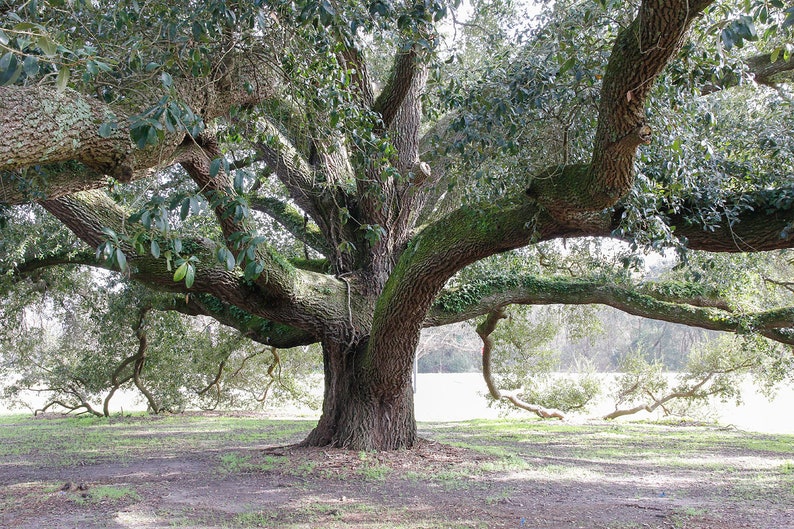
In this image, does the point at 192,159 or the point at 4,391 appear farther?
the point at 4,391

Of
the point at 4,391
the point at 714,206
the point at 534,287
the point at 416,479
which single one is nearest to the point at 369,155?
the point at 714,206

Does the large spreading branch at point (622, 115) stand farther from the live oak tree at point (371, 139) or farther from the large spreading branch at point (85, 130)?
the large spreading branch at point (85, 130)

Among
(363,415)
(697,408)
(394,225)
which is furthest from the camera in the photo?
(697,408)

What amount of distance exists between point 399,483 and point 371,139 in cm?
331

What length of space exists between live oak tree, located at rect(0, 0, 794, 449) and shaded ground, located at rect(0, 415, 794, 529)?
3.84 ft

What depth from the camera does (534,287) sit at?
8.44m

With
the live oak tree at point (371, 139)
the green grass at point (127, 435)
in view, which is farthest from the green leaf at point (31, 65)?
the green grass at point (127, 435)

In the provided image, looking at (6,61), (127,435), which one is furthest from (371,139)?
(127,435)

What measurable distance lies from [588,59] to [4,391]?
14636 millimetres

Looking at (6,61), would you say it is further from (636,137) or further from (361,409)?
(361,409)

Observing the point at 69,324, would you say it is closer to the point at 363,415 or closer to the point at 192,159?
the point at 363,415

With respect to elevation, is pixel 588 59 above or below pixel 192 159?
above

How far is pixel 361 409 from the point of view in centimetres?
752

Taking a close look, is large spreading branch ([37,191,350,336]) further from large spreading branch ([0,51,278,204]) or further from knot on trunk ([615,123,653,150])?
knot on trunk ([615,123,653,150])
